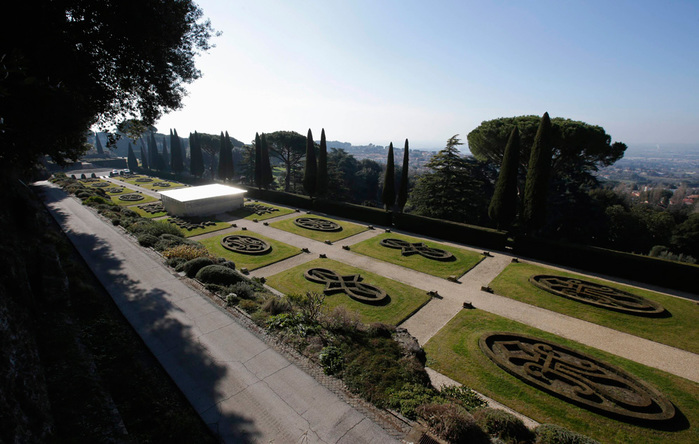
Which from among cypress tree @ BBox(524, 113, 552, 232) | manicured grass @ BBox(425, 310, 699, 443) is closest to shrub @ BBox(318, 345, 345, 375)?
manicured grass @ BBox(425, 310, 699, 443)

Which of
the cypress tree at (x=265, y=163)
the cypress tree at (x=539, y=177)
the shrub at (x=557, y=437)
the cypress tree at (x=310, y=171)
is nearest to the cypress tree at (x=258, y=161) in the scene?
the cypress tree at (x=265, y=163)

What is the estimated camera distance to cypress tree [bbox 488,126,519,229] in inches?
1089

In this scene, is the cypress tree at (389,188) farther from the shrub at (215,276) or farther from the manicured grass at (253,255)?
the shrub at (215,276)

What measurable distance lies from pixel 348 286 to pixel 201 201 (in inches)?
1008

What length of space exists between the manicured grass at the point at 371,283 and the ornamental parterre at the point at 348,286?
31cm

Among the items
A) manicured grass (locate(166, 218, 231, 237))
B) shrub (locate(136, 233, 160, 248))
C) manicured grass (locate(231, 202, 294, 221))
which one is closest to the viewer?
shrub (locate(136, 233, 160, 248))

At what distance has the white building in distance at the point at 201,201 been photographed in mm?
36906

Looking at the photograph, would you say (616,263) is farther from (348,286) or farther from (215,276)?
(215,276)

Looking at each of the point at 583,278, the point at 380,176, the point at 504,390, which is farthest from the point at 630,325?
the point at 380,176

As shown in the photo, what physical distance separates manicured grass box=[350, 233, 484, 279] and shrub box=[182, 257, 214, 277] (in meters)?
12.5

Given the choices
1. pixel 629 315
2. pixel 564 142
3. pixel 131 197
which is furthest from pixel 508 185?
pixel 131 197

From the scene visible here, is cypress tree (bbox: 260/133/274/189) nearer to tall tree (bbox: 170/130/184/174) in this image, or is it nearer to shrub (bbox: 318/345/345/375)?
tall tree (bbox: 170/130/184/174)

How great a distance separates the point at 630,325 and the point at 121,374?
2294 centimetres

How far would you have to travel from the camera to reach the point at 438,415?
27.2 ft
